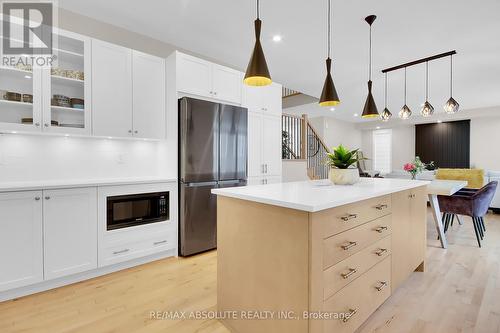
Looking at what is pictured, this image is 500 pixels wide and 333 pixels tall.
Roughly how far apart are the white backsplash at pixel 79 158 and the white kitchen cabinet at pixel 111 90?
1.07 feet

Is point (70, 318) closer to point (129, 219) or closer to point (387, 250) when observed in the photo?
point (129, 219)

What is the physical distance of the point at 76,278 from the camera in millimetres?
2438

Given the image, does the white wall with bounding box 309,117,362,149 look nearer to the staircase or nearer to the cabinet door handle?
the staircase

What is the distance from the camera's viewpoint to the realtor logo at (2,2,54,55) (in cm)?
233

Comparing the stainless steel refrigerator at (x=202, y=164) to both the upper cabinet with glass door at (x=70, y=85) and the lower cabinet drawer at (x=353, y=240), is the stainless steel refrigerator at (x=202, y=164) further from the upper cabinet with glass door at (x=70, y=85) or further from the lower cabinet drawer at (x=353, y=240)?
the lower cabinet drawer at (x=353, y=240)

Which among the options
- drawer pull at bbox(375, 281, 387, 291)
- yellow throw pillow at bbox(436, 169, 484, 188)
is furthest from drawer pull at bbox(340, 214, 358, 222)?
yellow throw pillow at bbox(436, 169, 484, 188)

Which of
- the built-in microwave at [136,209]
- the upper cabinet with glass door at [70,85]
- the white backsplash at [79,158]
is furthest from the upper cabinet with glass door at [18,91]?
the built-in microwave at [136,209]

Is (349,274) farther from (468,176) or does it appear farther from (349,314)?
(468,176)

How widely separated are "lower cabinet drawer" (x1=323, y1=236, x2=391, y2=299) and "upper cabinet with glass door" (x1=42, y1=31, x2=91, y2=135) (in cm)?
270

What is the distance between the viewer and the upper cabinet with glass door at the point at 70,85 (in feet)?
8.40

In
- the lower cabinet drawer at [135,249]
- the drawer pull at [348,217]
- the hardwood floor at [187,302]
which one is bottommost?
the hardwood floor at [187,302]

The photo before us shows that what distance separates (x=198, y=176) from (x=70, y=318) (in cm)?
172

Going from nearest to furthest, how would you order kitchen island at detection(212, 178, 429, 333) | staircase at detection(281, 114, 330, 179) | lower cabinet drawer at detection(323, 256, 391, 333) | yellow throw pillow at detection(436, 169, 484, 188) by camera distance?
kitchen island at detection(212, 178, 429, 333), lower cabinet drawer at detection(323, 256, 391, 333), yellow throw pillow at detection(436, 169, 484, 188), staircase at detection(281, 114, 330, 179)

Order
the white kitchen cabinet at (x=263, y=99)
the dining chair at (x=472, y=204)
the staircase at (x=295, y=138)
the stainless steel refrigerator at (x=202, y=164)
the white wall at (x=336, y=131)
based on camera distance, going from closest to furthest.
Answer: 1. the stainless steel refrigerator at (x=202, y=164)
2. the dining chair at (x=472, y=204)
3. the white kitchen cabinet at (x=263, y=99)
4. the staircase at (x=295, y=138)
5. the white wall at (x=336, y=131)
